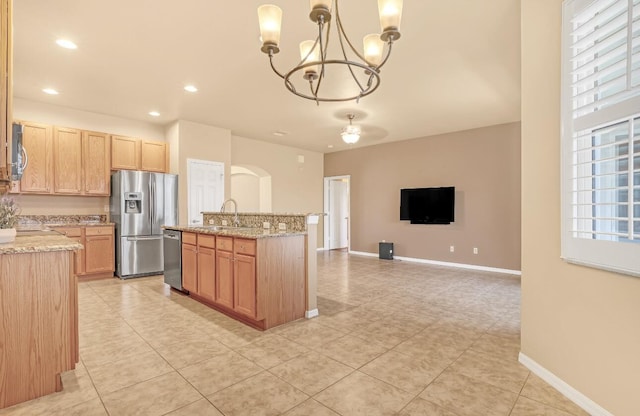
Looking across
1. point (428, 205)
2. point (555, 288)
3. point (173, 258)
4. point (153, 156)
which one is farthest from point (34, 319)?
point (428, 205)

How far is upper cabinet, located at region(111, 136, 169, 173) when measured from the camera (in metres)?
5.34

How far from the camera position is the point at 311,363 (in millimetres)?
2324

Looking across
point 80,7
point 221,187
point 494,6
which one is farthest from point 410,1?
point 221,187

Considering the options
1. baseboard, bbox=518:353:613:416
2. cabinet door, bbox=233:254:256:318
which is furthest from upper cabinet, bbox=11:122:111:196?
baseboard, bbox=518:353:613:416

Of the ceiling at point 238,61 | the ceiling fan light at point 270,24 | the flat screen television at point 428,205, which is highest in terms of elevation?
the ceiling at point 238,61

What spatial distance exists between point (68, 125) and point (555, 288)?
262 inches

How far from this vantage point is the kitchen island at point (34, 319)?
1.82 metres

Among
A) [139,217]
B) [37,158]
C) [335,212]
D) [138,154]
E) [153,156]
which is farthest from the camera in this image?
[335,212]

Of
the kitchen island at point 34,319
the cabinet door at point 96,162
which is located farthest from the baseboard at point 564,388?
the cabinet door at point 96,162

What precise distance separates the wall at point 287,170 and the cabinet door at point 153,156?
1.51 meters

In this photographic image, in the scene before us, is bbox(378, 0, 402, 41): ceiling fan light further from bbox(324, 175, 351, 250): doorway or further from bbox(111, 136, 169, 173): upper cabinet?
bbox(324, 175, 351, 250): doorway

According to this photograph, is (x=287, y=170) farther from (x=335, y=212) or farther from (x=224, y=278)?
(x=224, y=278)

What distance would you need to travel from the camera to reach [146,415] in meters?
1.73

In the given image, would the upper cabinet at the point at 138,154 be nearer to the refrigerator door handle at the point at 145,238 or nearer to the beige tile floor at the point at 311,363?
the refrigerator door handle at the point at 145,238
